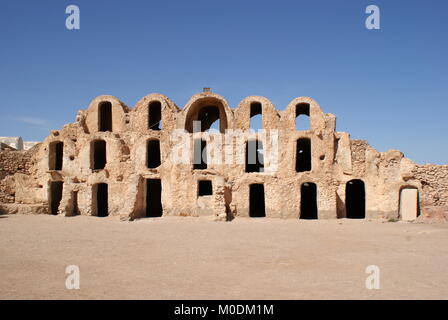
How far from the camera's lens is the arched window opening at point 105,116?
2482 cm

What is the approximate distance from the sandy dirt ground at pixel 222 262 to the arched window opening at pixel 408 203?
452 centimetres

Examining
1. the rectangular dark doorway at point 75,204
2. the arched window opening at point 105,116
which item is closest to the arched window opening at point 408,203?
the rectangular dark doorway at point 75,204

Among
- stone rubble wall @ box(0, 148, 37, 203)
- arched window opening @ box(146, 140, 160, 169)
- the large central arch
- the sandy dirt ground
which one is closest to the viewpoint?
the sandy dirt ground

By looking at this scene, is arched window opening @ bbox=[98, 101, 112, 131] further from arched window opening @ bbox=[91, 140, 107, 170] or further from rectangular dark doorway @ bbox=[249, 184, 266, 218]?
rectangular dark doorway @ bbox=[249, 184, 266, 218]

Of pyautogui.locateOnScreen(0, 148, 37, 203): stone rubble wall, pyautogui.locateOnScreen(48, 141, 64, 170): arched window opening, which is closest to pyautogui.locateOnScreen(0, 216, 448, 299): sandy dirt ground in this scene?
pyautogui.locateOnScreen(48, 141, 64, 170): arched window opening

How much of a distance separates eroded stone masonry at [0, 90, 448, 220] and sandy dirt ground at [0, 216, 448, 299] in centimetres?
456

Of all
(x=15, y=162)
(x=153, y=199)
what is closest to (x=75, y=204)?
(x=153, y=199)

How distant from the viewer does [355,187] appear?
991 inches

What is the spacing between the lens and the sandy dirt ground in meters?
6.41

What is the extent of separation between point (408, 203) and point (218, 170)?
10.7 m

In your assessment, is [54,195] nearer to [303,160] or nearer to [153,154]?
[153,154]

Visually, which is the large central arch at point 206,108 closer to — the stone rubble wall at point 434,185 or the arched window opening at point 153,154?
the arched window opening at point 153,154
